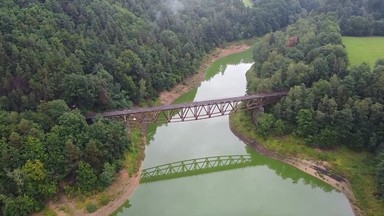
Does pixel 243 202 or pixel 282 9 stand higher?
pixel 282 9

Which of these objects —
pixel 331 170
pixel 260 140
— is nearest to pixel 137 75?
pixel 260 140

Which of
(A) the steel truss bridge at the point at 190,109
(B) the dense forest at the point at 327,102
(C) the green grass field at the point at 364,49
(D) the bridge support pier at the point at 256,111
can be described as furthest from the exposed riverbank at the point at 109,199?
(C) the green grass field at the point at 364,49

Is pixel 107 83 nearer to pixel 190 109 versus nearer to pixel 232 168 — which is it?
pixel 190 109

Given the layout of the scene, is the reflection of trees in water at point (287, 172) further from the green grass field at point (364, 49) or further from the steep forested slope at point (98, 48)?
the green grass field at point (364, 49)

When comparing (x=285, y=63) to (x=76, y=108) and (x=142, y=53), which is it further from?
(x=76, y=108)

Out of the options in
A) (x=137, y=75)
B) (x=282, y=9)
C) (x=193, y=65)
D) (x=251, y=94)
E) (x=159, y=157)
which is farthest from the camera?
(x=282, y=9)
